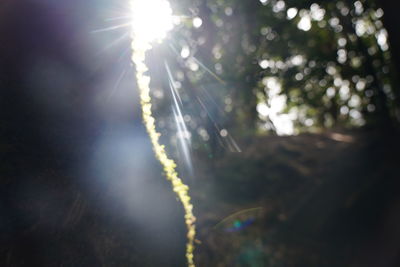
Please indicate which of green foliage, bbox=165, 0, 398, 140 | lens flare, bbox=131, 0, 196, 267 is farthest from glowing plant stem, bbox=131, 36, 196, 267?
green foliage, bbox=165, 0, 398, 140

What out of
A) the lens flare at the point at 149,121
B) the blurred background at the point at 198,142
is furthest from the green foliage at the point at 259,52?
the lens flare at the point at 149,121

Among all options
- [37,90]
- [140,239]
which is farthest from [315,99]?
[37,90]

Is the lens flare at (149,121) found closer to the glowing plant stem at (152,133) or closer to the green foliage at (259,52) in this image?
the glowing plant stem at (152,133)

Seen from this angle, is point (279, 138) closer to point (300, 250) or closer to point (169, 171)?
point (300, 250)

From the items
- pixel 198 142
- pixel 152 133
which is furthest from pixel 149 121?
pixel 198 142

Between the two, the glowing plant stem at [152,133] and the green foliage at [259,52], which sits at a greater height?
the green foliage at [259,52]

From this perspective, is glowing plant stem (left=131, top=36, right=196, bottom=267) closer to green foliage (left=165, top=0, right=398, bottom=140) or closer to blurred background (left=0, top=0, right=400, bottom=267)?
blurred background (left=0, top=0, right=400, bottom=267)

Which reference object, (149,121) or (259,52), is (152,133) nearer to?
(149,121)

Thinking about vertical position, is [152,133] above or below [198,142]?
below
